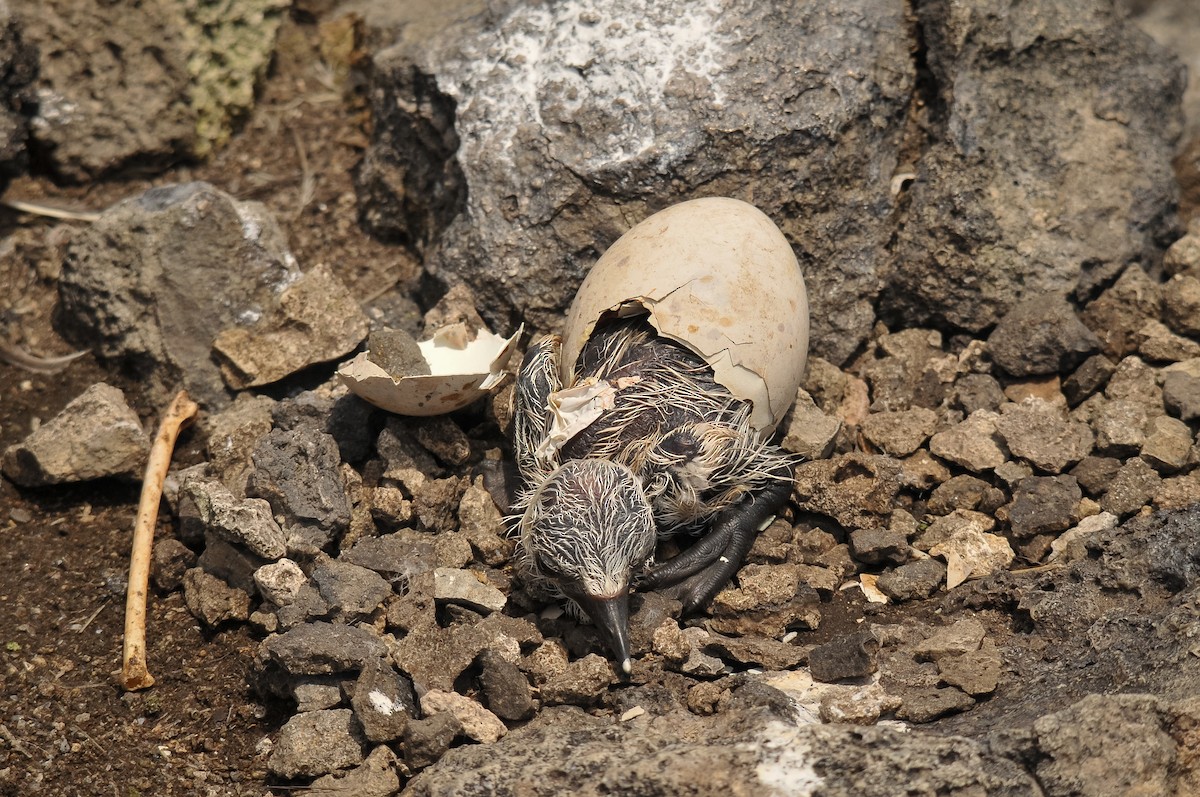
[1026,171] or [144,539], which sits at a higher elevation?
[1026,171]

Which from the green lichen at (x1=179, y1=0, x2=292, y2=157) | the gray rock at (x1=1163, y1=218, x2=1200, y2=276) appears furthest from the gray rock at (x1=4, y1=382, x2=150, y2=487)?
the gray rock at (x1=1163, y1=218, x2=1200, y2=276)

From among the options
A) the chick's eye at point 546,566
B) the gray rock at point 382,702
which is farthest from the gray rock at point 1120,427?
the gray rock at point 382,702

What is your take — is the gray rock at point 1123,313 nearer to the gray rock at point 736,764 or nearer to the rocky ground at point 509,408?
the rocky ground at point 509,408

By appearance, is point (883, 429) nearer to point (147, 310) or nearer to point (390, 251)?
point (390, 251)

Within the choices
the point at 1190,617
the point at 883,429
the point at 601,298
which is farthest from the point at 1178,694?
the point at 601,298

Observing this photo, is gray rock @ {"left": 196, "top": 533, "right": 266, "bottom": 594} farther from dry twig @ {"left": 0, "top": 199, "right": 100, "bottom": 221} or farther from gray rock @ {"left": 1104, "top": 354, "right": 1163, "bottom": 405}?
gray rock @ {"left": 1104, "top": 354, "right": 1163, "bottom": 405}

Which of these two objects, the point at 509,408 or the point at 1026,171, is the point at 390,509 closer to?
the point at 509,408

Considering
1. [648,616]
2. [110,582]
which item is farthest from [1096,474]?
[110,582]
